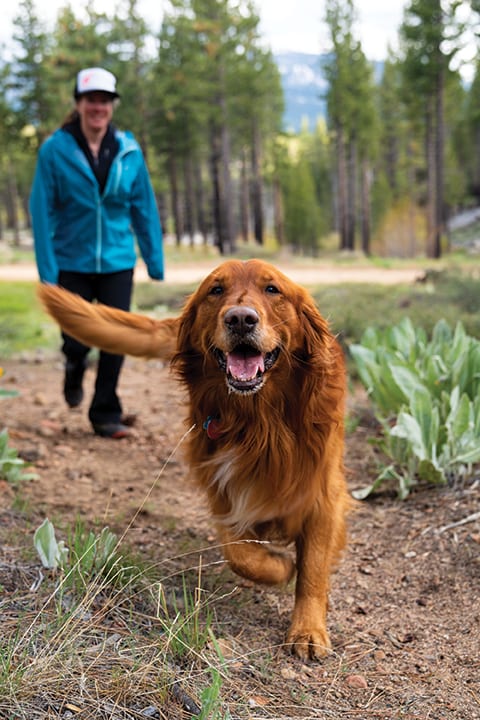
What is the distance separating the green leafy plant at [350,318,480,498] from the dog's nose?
1.35 metres

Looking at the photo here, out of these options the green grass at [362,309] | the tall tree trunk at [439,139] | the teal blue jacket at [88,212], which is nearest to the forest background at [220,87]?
the tall tree trunk at [439,139]

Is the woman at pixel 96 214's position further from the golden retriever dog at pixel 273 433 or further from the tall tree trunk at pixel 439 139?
the tall tree trunk at pixel 439 139

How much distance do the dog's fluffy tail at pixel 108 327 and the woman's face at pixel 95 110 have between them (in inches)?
66.9

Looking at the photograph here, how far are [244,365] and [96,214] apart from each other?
280cm

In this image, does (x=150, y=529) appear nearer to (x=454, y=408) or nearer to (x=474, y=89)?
(x=454, y=408)

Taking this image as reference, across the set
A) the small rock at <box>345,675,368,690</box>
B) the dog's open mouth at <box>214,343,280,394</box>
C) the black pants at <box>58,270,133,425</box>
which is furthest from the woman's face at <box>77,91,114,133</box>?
the small rock at <box>345,675,368,690</box>

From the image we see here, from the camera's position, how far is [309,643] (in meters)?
2.62

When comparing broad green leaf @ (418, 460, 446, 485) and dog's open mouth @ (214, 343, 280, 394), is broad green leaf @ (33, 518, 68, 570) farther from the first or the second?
broad green leaf @ (418, 460, 446, 485)

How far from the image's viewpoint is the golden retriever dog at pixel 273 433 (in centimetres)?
286

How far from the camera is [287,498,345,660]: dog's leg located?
2.63m

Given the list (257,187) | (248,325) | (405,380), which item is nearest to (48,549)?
(248,325)

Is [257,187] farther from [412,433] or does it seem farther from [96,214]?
[412,433]

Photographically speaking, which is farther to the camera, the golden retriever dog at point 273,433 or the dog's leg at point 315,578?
the golden retriever dog at point 273,433

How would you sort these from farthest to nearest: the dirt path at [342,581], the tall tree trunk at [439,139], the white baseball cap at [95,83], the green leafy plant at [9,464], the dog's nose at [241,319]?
the tall tree trunk at [439,139] < the white baseball cap at [95,83] < the green leafy plant at [9,464] < the dog's nose at [241,319] < the dirt path at [342,581]
